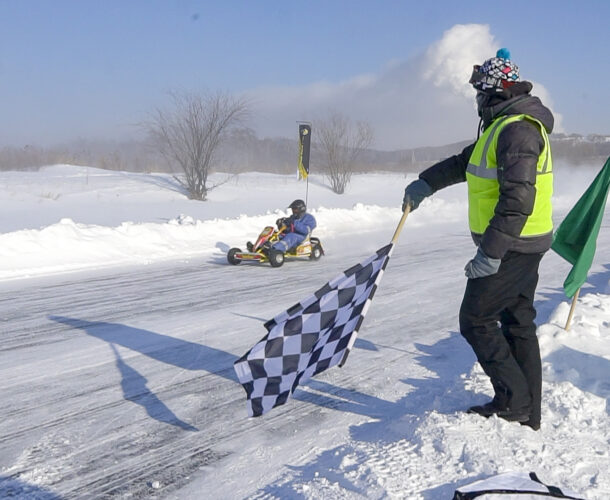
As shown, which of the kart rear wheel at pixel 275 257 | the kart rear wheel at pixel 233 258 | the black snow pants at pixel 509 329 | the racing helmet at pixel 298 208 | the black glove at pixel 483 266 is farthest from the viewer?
the racing helmet at pixel 298 208

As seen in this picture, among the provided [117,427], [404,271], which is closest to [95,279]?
[404,271]

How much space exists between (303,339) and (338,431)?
734 millimetres

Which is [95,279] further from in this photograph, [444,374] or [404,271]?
[444,374]

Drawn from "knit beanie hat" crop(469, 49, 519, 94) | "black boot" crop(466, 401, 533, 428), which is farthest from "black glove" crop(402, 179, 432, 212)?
Answer: "black boot" crop(466, 401, 533, 428)

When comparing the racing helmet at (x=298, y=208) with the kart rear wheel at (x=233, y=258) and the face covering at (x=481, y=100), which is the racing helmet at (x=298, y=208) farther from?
the face covering at (x=481, y=100)

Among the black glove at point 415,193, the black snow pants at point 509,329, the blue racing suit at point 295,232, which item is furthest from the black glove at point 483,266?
the blue racing suit at point 295,232

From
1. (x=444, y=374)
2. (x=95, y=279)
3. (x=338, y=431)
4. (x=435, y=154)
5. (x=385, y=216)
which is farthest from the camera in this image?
(x=435, y=154)

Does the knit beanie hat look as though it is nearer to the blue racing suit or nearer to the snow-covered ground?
the snow-covered ground

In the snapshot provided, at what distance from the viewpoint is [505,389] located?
3.46 metres

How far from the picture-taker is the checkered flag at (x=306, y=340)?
3438mm

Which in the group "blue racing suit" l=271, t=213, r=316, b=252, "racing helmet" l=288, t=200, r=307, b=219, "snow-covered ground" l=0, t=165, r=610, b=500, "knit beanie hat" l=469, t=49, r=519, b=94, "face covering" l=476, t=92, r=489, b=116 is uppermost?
"knit beanie hat" l=469, t=49, r=519, b=94

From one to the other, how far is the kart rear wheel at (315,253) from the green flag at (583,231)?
20.5 feet

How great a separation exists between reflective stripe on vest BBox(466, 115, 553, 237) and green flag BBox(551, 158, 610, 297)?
7.33 ft

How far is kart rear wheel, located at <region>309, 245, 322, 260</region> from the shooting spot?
37.8 feet
